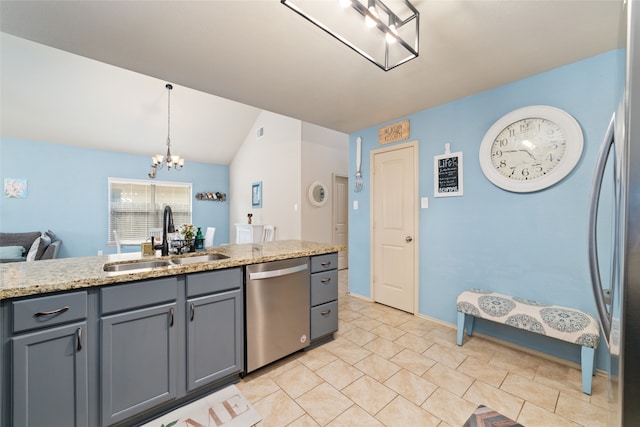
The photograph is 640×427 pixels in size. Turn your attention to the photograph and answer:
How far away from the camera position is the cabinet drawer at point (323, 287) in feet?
7.54

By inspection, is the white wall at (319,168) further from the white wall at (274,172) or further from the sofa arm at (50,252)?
the sofa arm at (50,252)

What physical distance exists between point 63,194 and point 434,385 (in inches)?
275

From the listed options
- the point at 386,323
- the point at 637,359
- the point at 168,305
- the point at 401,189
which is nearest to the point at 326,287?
the point at 386,323

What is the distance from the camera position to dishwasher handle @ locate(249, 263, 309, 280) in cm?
188

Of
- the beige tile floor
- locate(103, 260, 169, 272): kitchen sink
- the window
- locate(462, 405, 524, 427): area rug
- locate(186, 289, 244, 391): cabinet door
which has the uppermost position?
the window

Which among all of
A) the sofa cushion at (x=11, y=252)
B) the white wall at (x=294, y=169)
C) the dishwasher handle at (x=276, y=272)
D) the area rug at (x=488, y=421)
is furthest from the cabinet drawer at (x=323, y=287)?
the sofa cushion at (x=11, y=252)

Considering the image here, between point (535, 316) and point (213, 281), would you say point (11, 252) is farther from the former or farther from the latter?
point (535, 316)

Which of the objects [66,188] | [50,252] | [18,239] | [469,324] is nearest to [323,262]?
[469,324]

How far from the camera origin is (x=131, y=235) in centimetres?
595

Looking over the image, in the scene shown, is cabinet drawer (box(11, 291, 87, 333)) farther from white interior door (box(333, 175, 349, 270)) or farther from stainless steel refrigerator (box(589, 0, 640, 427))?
white interior door (box(333, 175, 349, 270))

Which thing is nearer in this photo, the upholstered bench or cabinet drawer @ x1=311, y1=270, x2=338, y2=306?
the upholstered bench

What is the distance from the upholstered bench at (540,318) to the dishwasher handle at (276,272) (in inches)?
58.3

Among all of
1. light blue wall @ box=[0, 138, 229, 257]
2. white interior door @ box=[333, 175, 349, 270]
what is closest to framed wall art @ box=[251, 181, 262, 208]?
white interior door @ box=[333, 175, 349, 270]

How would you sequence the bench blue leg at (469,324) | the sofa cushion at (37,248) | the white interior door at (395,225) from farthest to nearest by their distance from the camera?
the sofa cushion at (37,248) < the white interior door at (395,225) < the bench blue leg at (469,324)
